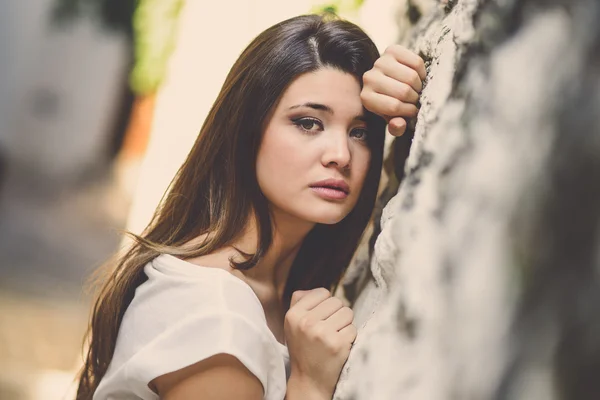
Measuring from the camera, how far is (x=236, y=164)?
1.24 meters

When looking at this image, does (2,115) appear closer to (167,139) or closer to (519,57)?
(167,139)

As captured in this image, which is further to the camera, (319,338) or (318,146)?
(318,146)

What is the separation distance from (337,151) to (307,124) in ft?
0.28

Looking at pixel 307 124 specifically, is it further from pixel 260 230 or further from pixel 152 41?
pixel 152 41

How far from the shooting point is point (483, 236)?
24.8 inches

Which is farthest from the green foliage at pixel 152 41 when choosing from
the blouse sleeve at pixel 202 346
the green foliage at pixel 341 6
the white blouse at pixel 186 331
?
the blouse sleeve at pixel 202 346

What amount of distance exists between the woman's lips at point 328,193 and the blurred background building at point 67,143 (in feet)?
5.82

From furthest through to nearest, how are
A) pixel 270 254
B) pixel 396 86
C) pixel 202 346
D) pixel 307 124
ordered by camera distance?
1. pixel 270 254
2. pixel 307 124
3. pixel 396 86
4. pixel 202 346

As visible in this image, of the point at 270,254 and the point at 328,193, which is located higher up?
the point at 328,193

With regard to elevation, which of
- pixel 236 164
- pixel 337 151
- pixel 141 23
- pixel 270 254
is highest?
pixel 141 23

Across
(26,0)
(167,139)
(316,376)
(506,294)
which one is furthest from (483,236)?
(26,0)

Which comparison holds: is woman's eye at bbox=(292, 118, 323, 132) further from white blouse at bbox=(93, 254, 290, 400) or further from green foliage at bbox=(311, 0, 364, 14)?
green foliage at bbox=(311, 0, 364, 14)

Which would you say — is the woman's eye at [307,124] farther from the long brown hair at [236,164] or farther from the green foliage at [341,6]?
the green foliage at [341,6]

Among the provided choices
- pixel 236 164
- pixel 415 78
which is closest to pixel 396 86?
pixel 415 78
